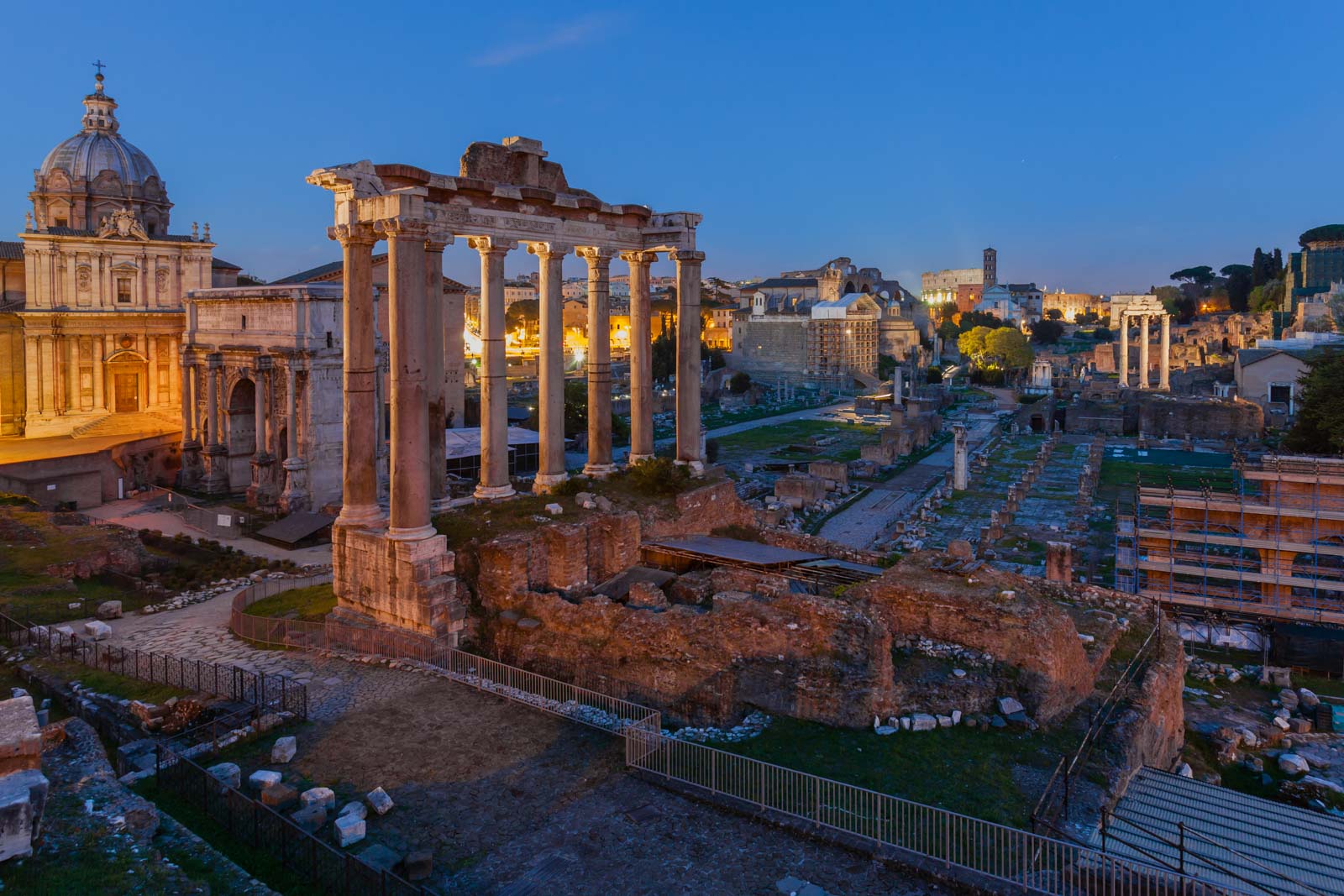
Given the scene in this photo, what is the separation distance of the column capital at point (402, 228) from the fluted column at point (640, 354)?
5.59 metres

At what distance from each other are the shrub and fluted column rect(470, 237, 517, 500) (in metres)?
2.55

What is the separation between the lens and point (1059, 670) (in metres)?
11.8

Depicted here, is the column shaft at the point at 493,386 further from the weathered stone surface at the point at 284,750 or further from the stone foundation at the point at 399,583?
the weathered stone surface at the point at 284,750

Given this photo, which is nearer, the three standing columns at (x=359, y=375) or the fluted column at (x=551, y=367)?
the three standing columns at (x=359, y=375)

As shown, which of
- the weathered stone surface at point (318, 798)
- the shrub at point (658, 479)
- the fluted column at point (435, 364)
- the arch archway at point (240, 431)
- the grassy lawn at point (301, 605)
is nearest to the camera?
the weathered stone surface at point (318, 798)

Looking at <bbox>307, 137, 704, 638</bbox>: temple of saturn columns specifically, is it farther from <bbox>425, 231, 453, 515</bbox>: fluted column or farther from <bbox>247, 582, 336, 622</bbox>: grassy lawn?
<bbox>247, 582, 336, 622</bbox>: grassy lawn

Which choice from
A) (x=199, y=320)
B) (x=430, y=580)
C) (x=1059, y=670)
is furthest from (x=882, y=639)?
(x=199, y=320)

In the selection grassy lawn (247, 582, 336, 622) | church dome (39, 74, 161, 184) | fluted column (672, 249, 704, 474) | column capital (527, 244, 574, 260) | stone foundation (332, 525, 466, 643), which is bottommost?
grassy lawn (247, 582, 336, 622)

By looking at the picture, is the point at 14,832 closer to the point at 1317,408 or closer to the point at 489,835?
the point at 489,835

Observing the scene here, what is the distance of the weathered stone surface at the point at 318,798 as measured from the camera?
30.0 feet

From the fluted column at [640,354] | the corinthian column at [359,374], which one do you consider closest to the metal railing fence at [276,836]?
the corinthian column at [359,374]

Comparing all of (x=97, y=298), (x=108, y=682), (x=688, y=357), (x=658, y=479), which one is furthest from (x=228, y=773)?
(x=97, y=298)

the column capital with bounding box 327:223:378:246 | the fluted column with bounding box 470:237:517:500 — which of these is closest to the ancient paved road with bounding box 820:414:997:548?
the fluted column with bounding box 470:237:517:500

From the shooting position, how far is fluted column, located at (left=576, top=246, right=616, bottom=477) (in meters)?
18.4
